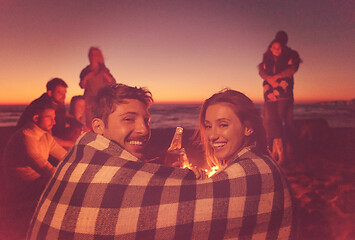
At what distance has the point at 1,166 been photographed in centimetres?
201

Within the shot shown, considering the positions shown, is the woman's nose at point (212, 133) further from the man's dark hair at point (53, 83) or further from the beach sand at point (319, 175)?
the man's dark hair at point (53, 83)

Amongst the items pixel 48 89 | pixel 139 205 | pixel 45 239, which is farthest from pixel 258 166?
pixel 48 89

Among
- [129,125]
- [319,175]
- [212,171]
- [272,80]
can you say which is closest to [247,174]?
[212,171]

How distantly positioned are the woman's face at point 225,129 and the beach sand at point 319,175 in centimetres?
44

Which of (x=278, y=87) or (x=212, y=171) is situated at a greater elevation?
(x=278, y=87)

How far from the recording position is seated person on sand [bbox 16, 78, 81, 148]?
1960mm

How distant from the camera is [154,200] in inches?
32.1

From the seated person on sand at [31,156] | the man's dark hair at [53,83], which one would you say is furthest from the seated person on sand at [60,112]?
the seated person on sand at [31,156]

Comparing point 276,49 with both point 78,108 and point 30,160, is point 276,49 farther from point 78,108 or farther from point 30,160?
point 30,160

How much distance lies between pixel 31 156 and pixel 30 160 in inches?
1.4

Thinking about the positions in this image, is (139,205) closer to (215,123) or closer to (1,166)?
(215,123)

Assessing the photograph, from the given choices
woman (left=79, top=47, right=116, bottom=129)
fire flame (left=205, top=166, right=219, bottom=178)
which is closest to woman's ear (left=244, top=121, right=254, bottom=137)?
fire flame (left=205, top=166, right=219, bottom=178)

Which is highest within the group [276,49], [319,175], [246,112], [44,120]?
[276,49]

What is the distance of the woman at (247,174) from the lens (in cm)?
84
